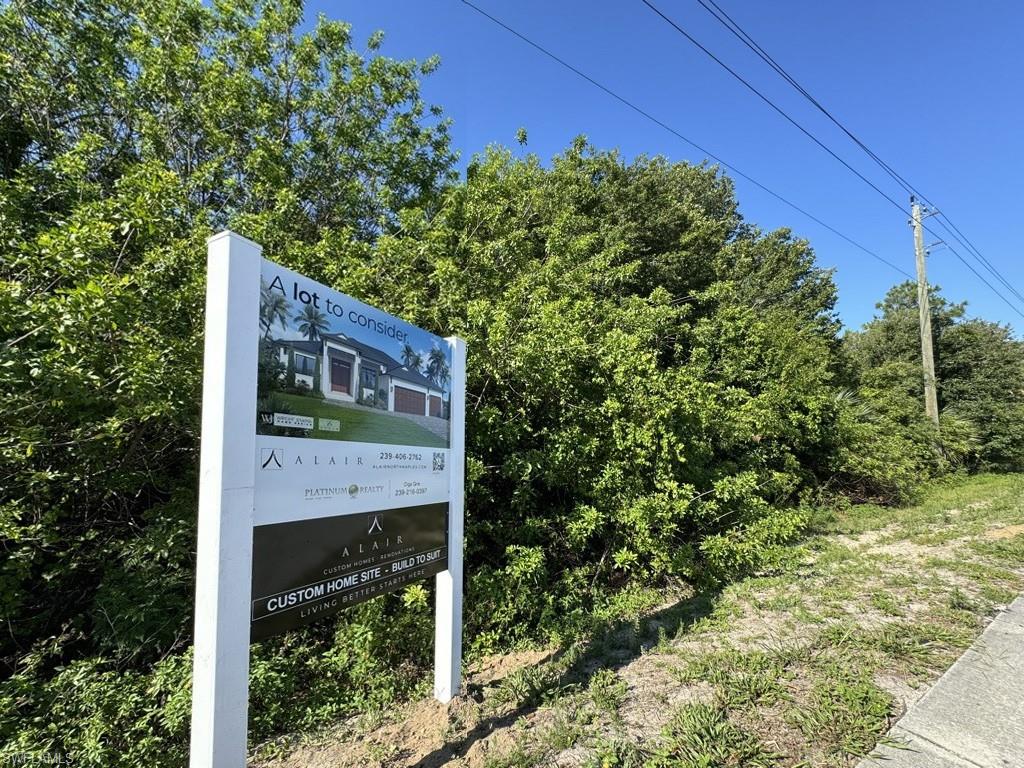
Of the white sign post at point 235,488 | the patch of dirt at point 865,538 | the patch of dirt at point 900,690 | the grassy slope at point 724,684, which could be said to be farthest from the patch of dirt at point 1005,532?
the white sign post at point 235,488

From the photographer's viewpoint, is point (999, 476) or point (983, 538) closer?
point (983, 538)

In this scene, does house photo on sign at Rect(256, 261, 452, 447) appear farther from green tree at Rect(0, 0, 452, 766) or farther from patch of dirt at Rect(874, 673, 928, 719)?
patch of dirt at Rect(874, 673, 928, 719)

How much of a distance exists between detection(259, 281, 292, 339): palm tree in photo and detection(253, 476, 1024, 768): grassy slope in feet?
7.85

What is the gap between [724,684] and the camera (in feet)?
9.50

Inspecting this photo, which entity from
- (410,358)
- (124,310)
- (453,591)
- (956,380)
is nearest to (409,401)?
(410,358)

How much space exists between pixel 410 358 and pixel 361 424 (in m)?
0.57

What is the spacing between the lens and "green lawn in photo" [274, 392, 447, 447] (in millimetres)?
2049

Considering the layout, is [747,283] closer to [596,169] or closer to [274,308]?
[596,169]

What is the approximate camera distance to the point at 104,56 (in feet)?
18.0

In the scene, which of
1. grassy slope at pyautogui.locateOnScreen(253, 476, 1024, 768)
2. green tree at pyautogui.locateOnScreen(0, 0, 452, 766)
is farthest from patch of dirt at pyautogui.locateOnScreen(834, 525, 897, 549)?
green tree at pyautogui.locateOnScreen(0, 0, 452, 766)

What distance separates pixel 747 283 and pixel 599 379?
1165cm

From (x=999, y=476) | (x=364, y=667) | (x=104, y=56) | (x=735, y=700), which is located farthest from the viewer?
(x=999, y=476)

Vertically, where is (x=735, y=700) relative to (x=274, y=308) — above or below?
below

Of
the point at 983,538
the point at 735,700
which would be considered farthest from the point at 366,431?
the point at 983,538
